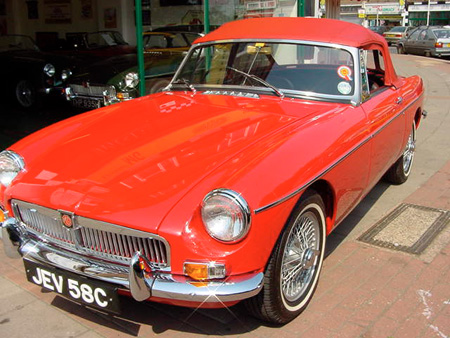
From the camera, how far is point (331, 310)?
2871 mm

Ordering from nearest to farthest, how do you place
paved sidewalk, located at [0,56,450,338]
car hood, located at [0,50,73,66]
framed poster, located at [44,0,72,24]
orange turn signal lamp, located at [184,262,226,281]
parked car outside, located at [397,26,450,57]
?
orange turn signal lamp, located at [184,262,226,281], paved sidewalk, located at [0,56,450,338], car hood, located at [0,50,73,66], framed poster, located at [44,0,72,24], parked car outside, located at [397,26,450,57]

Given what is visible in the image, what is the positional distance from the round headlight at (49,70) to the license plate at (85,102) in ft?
3.32

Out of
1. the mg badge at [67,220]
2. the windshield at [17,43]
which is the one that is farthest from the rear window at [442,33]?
the mg badge at [67,220]

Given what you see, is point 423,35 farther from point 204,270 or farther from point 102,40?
point 204,270

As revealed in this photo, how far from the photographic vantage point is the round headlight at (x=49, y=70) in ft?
29.2

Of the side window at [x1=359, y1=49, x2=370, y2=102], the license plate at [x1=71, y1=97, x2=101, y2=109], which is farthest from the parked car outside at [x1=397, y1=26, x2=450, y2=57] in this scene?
the side window at [x1=359, y1=49, x2=370, y2=102]

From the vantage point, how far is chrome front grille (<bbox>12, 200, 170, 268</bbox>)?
2352 mm

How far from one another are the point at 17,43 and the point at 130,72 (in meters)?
4.21

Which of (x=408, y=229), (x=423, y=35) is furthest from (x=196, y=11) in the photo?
(x=423, y=35)

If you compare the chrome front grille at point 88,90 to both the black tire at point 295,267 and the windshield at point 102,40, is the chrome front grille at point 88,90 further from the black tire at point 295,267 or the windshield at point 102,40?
the black tire at point 295,267

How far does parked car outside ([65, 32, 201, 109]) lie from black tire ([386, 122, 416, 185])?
3979mm

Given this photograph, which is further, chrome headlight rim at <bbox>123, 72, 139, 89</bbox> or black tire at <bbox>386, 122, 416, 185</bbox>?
chrome headlight rim at <bbox>123, 72, 139, 89</bbox>

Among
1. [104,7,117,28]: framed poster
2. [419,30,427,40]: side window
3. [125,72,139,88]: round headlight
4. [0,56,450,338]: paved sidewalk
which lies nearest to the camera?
[0,56,450,338]: paved sidewalk

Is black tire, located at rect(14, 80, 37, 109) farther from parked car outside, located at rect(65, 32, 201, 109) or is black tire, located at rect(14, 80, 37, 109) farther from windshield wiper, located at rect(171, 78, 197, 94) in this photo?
windshield wiper, located at rect(171, 78, 197, 94)
